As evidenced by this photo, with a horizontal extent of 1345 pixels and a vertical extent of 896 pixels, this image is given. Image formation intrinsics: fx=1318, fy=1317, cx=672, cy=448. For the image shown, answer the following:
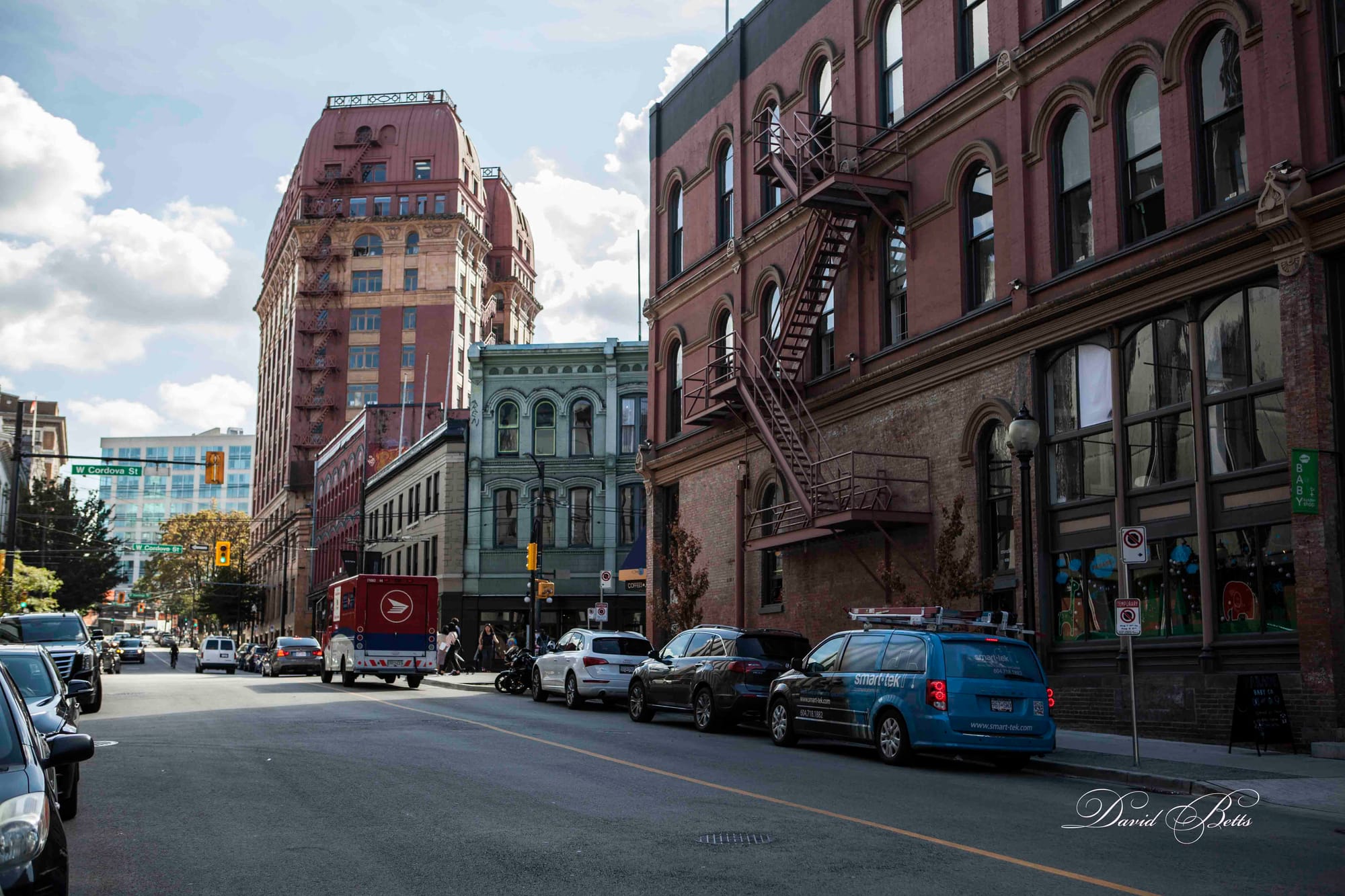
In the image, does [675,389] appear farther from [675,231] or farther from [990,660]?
[990,660]

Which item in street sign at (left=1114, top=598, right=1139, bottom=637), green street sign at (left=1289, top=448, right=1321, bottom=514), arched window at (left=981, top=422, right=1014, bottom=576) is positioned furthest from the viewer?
arched window at (left=981, top=422, right=1014, bottom=576)

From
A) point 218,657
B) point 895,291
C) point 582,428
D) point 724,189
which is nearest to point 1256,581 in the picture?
point 895,291

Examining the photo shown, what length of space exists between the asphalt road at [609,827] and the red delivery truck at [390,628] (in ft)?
59.1

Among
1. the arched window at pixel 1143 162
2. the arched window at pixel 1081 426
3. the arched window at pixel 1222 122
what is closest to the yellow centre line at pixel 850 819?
the arched window at pixel 1081 426

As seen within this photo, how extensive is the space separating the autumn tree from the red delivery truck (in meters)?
6.42

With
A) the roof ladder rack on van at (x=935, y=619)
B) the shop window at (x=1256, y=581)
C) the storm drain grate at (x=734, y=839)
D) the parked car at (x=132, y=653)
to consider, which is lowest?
the parked car at (x=132, y=653)

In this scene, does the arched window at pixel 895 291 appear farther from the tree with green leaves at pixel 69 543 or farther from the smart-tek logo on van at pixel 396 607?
the tree with green leaves at pixel 69 543

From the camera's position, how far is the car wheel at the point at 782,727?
58.3ft

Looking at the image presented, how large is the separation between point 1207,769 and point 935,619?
11.9ft

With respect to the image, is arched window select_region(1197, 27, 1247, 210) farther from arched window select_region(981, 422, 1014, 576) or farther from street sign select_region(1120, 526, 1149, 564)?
street sign select_region(1120, 526, 1149, 564)

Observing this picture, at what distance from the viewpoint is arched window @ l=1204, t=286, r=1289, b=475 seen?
17453mm

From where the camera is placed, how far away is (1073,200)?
859 inches

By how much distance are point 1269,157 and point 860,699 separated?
913 centimetres
